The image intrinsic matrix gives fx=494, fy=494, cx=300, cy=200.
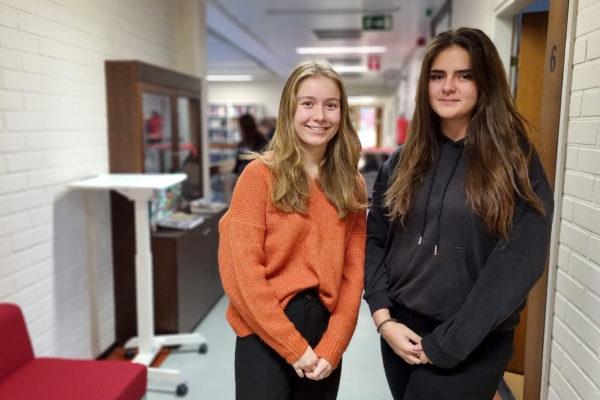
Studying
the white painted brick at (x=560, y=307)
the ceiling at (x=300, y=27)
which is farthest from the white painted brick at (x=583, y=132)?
the ceiling at (x=300, y=27)

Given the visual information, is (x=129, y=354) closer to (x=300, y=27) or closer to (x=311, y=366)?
(x=311, y=366)

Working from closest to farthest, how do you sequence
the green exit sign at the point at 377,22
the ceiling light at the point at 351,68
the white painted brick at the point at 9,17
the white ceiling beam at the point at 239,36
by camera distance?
the white painted brick at the point at 9,17, the white ceiling beam at the point at 239,36, the green exit sign at the point at 377,22, the ceiling light at the point at 351,68

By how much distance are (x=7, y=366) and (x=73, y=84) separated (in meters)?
1.53

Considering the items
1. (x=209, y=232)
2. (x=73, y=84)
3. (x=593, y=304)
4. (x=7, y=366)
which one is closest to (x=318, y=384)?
(x=593, y=304)

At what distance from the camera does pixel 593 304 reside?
1.49 m

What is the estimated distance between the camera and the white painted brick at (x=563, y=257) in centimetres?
171

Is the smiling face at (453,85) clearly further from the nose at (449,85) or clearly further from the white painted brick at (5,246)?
the white painted brick at (5,246)

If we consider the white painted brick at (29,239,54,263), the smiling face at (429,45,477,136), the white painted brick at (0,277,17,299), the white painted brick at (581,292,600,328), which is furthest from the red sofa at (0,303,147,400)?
the white painted brick at (581,292,600,328)

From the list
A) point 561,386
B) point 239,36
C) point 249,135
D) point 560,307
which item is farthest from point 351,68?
point 561,386

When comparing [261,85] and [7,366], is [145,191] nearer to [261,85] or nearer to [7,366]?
[7,366]

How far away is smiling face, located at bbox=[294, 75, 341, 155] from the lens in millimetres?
1349

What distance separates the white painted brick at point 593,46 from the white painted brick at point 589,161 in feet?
0.95

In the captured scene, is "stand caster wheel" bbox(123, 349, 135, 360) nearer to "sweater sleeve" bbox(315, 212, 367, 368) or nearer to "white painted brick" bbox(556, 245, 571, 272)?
"sweater sleeve" bbox(315, 212, 367, 368)

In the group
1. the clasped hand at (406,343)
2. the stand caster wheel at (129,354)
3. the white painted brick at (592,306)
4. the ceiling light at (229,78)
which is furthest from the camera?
the ceiling light at (229,78)
